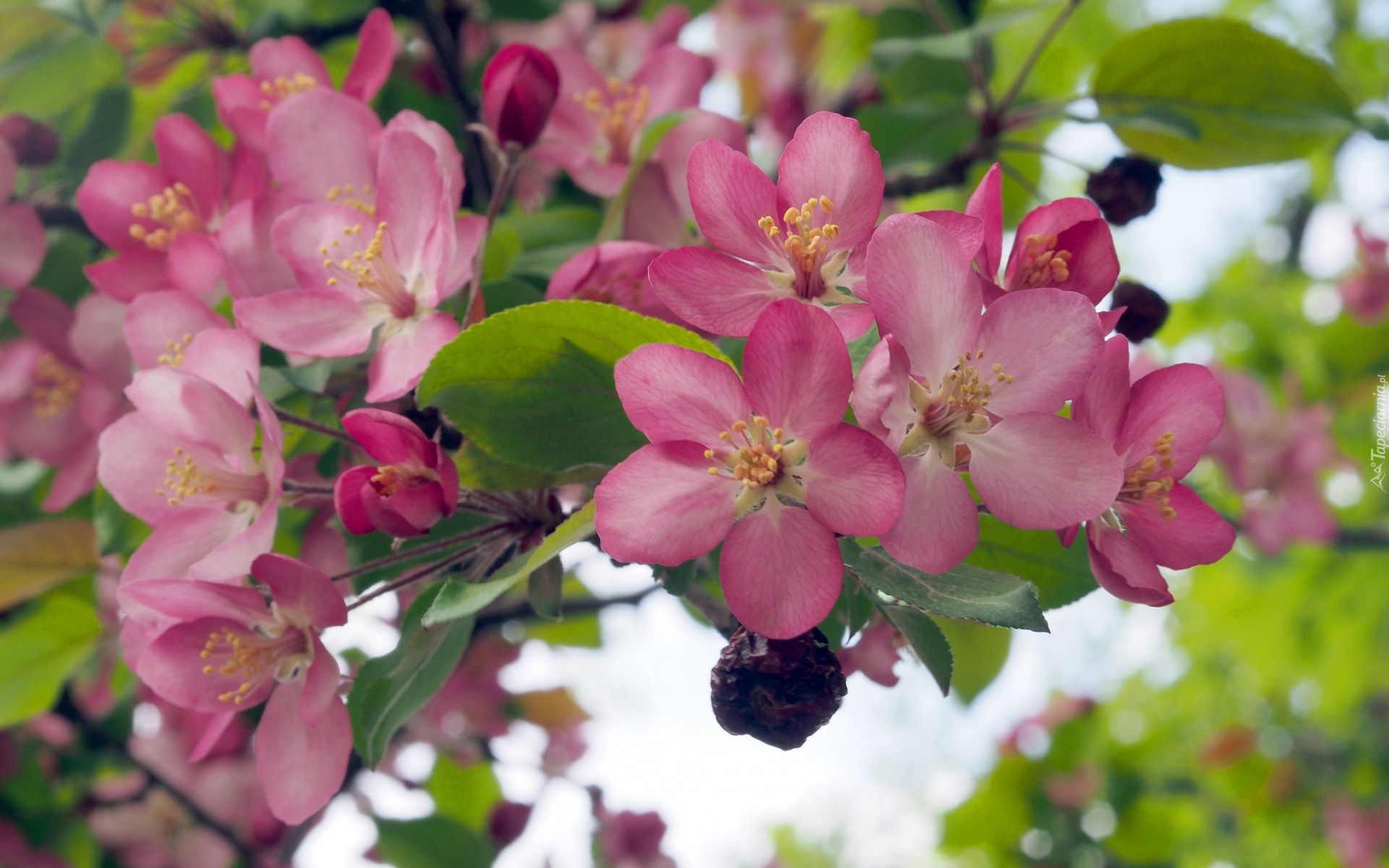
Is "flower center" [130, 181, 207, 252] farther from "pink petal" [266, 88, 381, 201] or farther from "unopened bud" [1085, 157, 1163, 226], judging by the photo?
"unopened bud" [1085, 157, 1163, 226]

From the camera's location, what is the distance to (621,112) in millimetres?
1220

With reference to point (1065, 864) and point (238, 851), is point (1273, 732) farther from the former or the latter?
point (238, 851)

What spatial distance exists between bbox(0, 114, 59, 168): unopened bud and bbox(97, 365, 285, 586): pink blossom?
0.74 m

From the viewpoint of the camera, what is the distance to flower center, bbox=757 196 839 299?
2.36ft

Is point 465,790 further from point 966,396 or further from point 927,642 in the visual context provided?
point 966,396

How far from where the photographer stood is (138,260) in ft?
3.36

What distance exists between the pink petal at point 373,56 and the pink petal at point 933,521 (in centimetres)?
77

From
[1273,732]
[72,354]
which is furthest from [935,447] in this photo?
[1273,732]

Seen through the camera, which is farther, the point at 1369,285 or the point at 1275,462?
the point at 1369,285

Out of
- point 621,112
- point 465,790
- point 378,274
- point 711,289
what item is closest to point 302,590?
point 378,274

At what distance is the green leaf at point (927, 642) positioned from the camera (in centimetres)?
72

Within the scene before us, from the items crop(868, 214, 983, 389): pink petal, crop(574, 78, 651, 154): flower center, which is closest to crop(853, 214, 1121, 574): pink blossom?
crop(868, 214, 983, 389): pink petal

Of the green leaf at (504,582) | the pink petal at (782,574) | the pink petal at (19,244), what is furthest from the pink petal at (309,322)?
the pink petal at (19,244)

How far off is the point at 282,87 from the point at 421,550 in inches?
24.1
